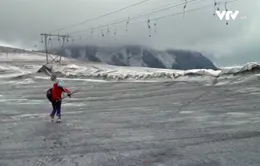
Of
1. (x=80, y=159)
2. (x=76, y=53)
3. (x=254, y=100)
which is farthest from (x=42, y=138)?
(x=76, y=53)

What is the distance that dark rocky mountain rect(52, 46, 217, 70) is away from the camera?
98.5 meters

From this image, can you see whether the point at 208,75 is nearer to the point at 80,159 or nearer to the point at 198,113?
the point at 198,113

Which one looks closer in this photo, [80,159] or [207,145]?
[80,159]

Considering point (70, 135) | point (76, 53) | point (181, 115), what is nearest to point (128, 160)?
point (70, 135)

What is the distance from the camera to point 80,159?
8383 millimetres

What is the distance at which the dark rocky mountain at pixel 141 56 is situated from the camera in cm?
9849

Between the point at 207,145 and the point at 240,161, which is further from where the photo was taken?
the point at 207,145

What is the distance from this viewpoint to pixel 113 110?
56.8 ft

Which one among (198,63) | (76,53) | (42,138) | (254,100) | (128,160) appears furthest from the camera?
(76,53)

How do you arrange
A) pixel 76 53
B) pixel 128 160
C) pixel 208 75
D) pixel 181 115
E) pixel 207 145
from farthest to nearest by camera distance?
pixel 76 53, pixel 208 75, pixel 181 115, pixel 207 145, pixel 128 160

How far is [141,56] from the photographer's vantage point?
119m

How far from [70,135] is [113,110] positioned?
6.28 m

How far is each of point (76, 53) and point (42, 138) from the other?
132973 millimetres

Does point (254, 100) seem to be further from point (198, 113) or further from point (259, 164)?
point (259, 164)
